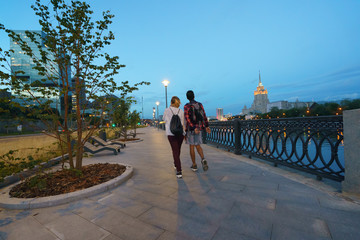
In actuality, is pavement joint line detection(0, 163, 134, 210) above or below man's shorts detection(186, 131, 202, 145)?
below

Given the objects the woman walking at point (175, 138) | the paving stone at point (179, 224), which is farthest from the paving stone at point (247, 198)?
the woman walking at point (175, 138)

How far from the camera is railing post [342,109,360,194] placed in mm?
2719

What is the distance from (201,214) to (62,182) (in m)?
Answer: 3.01

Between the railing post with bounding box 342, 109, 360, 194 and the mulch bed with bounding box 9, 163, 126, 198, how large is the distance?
452cm

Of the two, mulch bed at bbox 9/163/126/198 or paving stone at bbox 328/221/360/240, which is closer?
paving stone at bbox 328/221/360/240

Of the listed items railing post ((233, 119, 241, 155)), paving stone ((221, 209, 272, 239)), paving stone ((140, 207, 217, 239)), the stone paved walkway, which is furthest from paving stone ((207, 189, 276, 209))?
railing post ((233, 119, 241, 155))

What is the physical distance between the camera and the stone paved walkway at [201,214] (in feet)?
6.44

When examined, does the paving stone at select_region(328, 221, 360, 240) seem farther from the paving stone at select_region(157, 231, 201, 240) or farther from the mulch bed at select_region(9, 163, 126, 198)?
the mulch bed at select_region(9, 163, 126, 198)

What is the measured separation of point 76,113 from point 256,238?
4.35m

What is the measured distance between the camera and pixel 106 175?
394cm

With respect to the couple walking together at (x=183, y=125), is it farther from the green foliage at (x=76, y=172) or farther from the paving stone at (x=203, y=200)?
the green foliage at (x=76, y=172)

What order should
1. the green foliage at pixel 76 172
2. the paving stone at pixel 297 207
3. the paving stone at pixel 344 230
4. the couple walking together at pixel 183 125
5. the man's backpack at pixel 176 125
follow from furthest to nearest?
the couple walking together at pixel 183 125
the man's backpack at pixel 176 125
the green foliage at pixel 76 172
the paving stone at pixel 297 207
the paving stone at pixel 344 230

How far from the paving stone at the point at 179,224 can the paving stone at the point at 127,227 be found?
104mm

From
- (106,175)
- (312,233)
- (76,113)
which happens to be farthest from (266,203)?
(76,113)
